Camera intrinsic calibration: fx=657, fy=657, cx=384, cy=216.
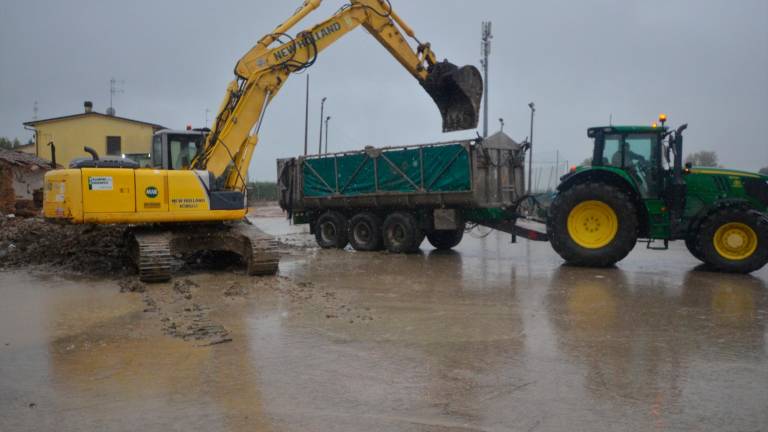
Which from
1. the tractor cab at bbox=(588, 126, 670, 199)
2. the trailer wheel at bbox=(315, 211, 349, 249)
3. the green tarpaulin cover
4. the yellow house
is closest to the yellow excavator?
the green tarpaulin cover

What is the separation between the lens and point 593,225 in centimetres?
1227

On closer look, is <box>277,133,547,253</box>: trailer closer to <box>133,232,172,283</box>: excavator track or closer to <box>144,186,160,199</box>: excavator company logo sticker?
<box>144,186,160,199</box>: excavator company logo sticker

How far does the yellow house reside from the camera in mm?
35531

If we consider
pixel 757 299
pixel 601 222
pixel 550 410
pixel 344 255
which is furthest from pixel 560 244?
pixel 550 410

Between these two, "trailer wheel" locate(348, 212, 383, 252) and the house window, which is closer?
"trailer wheel" locate(348, 212, 383, 252)

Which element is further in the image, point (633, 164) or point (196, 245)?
point (633, 164)

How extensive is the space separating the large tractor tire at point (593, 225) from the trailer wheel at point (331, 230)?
5664 mm

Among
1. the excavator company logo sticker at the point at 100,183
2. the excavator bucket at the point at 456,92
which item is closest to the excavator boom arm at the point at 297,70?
the excavator bucket at the point at 456,92

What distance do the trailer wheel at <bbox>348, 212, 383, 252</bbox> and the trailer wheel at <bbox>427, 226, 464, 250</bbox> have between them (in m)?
1.28

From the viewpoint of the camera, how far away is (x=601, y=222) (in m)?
12.2

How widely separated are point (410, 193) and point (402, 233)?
0.96 m

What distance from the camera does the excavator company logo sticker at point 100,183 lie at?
33.6ft

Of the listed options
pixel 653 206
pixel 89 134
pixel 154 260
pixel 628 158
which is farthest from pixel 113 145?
pixel 653 206

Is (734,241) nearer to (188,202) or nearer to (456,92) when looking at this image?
(456,92)
